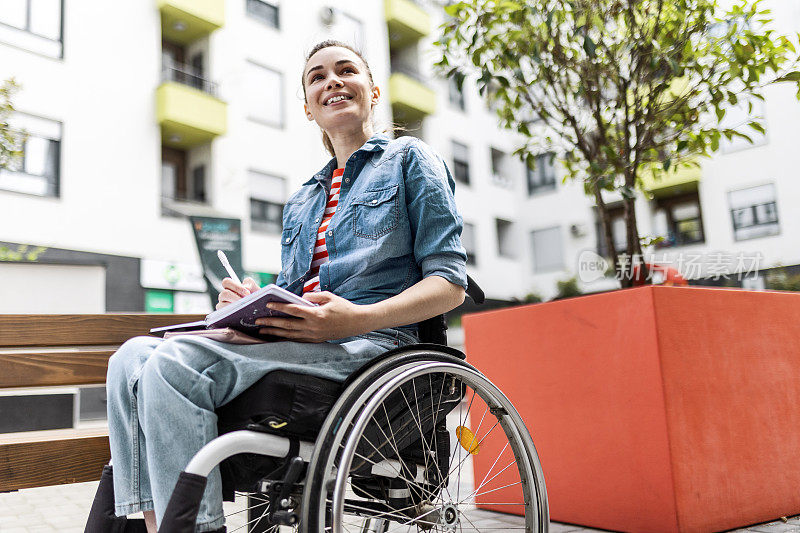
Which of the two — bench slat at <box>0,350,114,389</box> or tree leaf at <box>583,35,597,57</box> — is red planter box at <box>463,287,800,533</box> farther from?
bench slat at <box>0,350,114,389</box>

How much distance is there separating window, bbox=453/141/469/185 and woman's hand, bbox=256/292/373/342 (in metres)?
Result: 18.1

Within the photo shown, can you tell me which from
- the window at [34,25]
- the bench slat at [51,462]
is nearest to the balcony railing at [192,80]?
the window at [34,25]

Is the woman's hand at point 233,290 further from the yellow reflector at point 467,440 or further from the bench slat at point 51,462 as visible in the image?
the yellow reflector at point 467,440

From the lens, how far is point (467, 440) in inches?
77.6

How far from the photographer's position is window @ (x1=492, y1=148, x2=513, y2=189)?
21.4m

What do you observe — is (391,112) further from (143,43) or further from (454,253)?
(454,253)

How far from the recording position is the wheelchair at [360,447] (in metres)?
1.45

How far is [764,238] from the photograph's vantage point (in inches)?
643

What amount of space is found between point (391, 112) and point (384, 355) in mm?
16770

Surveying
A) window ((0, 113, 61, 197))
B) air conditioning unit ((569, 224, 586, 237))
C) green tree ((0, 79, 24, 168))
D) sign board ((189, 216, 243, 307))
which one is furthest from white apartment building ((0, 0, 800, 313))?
green tree ((0, 79, 24, 168))

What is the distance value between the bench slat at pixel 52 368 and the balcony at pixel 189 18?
11828mm

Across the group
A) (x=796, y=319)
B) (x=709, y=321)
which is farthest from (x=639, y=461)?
(x=796, y=319)

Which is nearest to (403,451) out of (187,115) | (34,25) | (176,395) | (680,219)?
(176,395)

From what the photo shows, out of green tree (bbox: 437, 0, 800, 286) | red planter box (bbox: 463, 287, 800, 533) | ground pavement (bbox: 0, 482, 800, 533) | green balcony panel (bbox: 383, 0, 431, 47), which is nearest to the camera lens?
red planter box (bbox: 463, 287, 800, 533)
